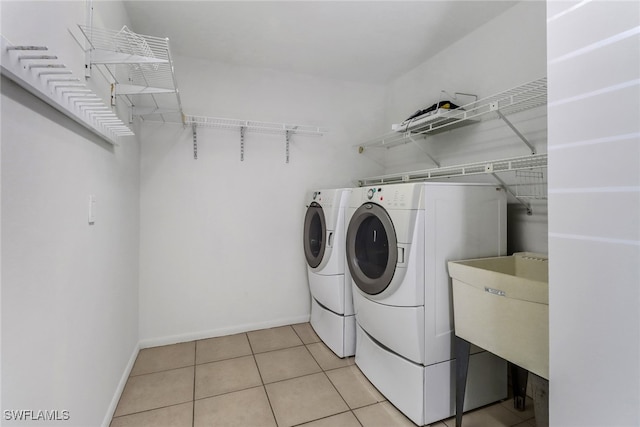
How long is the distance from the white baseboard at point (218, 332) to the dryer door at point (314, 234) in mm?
701

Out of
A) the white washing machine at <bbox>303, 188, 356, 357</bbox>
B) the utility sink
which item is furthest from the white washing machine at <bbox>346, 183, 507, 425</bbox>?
the white washing machine at <bbox>303, 188, 356, 357</bbox>

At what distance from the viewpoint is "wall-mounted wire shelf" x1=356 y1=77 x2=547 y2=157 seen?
4.90 ft

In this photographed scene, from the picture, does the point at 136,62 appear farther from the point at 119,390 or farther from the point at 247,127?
the point at 119,390

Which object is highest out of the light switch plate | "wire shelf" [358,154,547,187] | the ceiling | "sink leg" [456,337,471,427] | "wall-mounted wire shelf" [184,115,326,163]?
the ceiling

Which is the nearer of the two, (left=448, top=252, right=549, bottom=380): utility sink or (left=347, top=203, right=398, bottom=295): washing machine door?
(left=448, top=252, right=549, bottom=380): utility sink

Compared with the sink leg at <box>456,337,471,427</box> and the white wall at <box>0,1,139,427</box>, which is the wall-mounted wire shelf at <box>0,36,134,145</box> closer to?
the white wall at <box>0,1,139,427</box>

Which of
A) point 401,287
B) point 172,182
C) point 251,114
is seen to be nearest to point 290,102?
point 251,114

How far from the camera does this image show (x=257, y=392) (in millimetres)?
1753

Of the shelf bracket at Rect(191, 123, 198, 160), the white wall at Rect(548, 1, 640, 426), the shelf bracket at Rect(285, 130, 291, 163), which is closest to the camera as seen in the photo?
the white wall at Rect(548, 1, 640, 426)

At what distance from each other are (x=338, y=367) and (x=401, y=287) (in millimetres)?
945

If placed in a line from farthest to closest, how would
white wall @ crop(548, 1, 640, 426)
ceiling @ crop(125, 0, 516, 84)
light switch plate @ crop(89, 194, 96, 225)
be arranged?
1. ceiling @ crop(125, 0, 516, 84)
2. light switch plate @ crop(89, 194, 96, 225)
3. white wall @ crop(548, 1, 640, 426)

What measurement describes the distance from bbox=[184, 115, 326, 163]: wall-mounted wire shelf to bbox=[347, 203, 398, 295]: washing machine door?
1.19 m

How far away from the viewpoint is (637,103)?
0.59 metres
